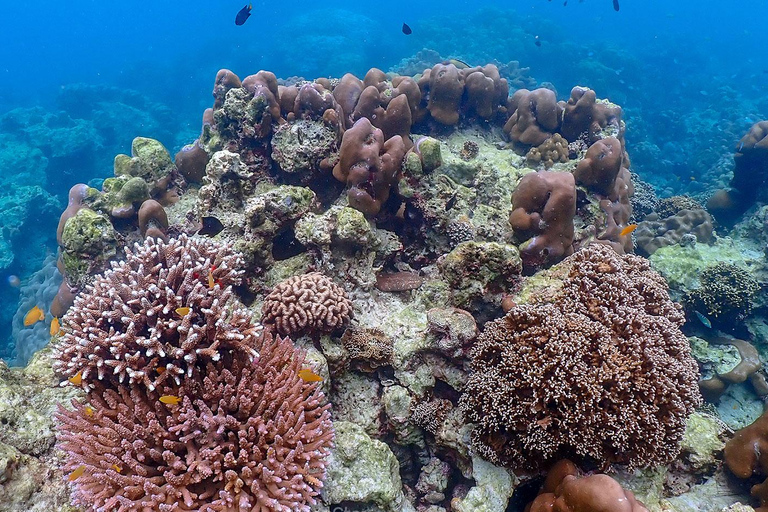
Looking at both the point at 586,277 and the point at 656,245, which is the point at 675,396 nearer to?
the point at 586,277

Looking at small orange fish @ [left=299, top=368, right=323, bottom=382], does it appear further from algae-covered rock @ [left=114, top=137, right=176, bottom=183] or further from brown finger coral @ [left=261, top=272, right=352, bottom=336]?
algae-covered rock @ [left=114, top=137, right=176, bottom=183]

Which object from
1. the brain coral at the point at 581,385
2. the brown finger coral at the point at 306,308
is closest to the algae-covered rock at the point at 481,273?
the brain coral at the point at 581,385

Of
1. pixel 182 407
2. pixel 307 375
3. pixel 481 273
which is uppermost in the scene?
pixel 182 407

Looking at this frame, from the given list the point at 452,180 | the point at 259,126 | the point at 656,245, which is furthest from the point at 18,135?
the point at 656,245

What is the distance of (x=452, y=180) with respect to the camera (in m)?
6.05

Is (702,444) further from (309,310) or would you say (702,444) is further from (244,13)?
(244,13)

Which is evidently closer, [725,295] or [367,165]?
[367,165]

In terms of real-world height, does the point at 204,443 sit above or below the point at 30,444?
below

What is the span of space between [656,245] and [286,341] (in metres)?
8.27

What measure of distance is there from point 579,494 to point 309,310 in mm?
2716

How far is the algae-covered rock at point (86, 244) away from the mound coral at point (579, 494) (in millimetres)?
5673

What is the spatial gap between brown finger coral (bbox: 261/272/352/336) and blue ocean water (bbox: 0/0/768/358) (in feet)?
40.2

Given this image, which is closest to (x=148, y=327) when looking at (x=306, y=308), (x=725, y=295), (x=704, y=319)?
(x=306, y=308)

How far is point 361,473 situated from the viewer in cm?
342
